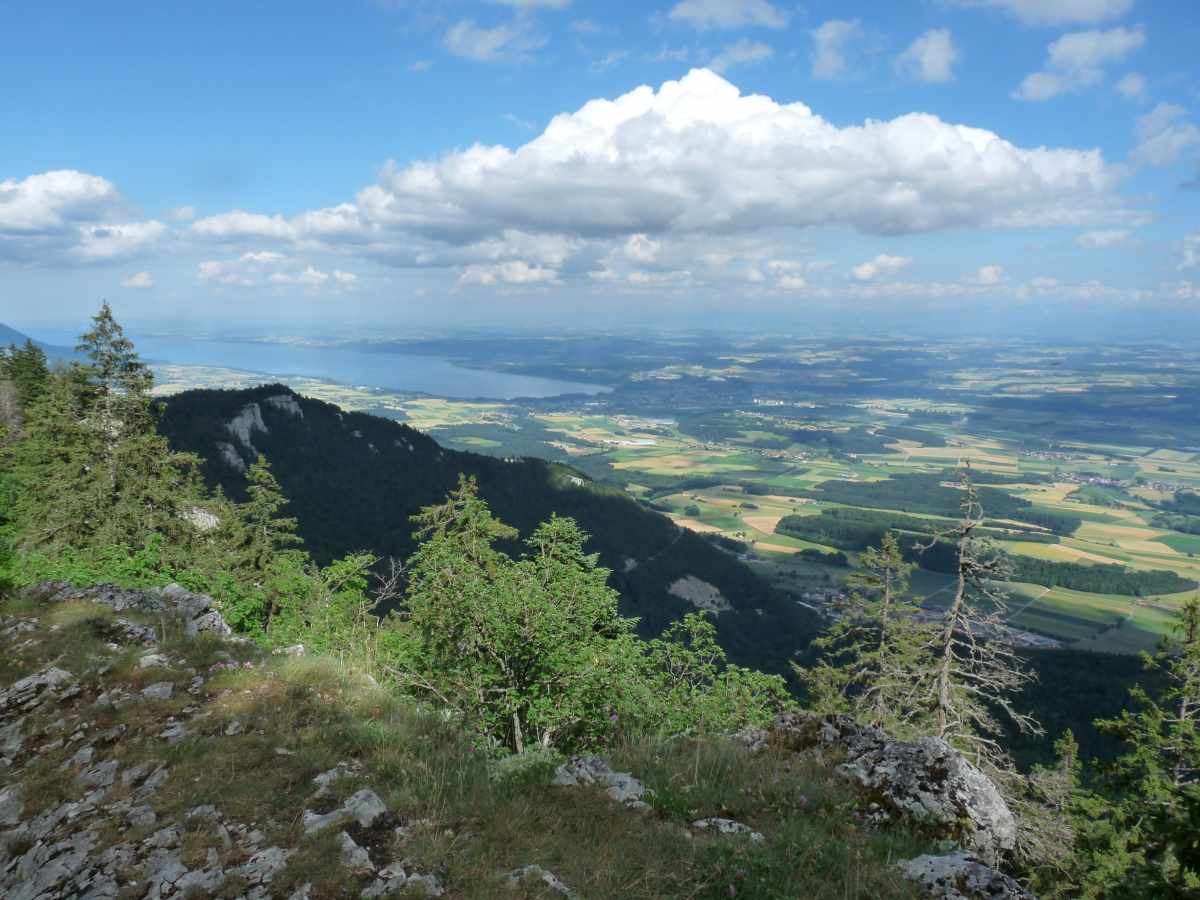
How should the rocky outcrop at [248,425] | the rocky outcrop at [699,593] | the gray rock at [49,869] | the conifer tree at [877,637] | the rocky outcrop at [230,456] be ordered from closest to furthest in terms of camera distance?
the gray rock at [49,869] < the conifer tree at [877,637] < the rocky outcrop at [230,456] < the rocky outcrop at [248,425] < the rocky outcrop at [699,593]

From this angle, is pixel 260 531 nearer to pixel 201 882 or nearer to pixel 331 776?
pixel 331 776

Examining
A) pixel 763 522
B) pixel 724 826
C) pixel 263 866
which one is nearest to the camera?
pixel 263 866

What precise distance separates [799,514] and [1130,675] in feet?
329

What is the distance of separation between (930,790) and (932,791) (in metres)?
0.03

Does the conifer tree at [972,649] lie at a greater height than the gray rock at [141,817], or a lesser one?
lesser

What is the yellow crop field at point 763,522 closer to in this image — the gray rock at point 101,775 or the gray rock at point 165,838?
the gray rock at point 101,775

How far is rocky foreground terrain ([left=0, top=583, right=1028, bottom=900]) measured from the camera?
17.8 ft

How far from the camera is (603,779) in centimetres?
725

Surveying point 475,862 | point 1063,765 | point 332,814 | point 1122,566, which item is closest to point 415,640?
point 332,814

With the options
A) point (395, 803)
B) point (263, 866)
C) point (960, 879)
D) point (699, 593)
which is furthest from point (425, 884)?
point (699, 593)

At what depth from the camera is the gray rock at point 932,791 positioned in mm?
7180

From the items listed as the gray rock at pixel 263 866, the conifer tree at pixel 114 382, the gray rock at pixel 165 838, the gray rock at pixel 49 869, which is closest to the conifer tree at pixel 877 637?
the gray rock at pixel 263 866

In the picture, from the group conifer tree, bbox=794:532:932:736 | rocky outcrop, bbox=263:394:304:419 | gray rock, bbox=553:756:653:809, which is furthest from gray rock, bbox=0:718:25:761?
rocky outcrop, bbox=263:394:304:419

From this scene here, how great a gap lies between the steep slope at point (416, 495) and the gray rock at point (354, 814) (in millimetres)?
82604
